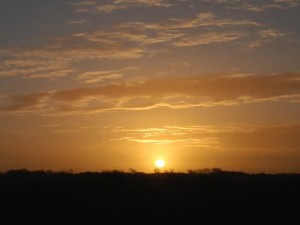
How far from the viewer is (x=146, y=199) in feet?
93.1

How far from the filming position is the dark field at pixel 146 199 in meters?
26.1

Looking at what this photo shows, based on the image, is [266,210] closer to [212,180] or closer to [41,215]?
[212,180]

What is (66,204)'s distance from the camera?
89.1ft

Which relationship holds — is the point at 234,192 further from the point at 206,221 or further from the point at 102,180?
the point at 102,180

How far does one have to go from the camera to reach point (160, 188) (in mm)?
30125

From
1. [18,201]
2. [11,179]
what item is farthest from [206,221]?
[11,179]

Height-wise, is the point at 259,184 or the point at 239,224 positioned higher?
the point at 259,184

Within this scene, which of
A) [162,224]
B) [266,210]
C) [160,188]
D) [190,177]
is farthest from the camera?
[190,177]

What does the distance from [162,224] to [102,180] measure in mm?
6049

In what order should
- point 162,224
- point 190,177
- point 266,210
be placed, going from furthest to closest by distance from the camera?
1. point 190,177
2. point 266,210
3. point 162,224

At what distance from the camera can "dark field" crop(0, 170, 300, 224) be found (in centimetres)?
2611

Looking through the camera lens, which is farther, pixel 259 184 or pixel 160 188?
pixel 259 184

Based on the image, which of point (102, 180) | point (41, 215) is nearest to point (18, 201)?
→ point (41, 215)

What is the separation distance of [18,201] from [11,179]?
545 cm
